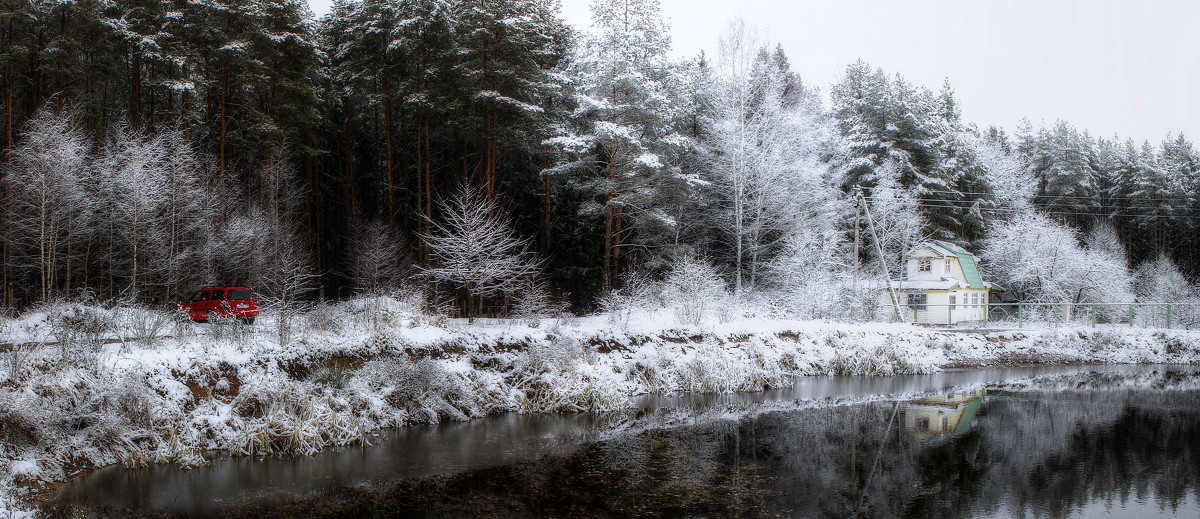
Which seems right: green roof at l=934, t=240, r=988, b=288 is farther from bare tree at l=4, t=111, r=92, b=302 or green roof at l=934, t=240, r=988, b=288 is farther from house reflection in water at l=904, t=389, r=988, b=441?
bare tree at l=4, t=111, r=92, b=302

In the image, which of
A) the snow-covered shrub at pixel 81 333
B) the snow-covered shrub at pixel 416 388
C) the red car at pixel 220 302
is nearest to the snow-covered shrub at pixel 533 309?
the snow-covered shrub at pixel 416 388

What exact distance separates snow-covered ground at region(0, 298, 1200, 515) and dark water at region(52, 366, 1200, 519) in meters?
0.67

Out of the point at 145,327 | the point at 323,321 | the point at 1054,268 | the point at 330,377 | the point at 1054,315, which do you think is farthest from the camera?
the point at 1054,268

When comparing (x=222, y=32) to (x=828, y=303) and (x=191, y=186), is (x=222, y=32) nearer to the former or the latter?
(x=191, y=186)

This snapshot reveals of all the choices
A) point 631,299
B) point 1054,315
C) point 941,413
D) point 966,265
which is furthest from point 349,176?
point 1054,315

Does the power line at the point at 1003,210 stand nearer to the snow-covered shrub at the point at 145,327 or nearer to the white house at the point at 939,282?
the white house at the point at 939,282

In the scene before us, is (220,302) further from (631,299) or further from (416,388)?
(631,299)

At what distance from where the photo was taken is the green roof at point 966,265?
1497 inches

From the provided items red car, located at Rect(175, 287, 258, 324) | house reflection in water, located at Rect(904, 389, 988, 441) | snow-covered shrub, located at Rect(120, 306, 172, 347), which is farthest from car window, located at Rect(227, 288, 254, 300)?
house reflection in water, located at Rect(904, 389, 988, 441)

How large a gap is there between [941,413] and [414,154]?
3012 cm

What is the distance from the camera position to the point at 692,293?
23.2m

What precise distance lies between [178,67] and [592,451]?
23112 millimetres

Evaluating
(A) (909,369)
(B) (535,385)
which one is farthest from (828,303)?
(B) (535,385)

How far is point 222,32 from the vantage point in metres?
25.7
